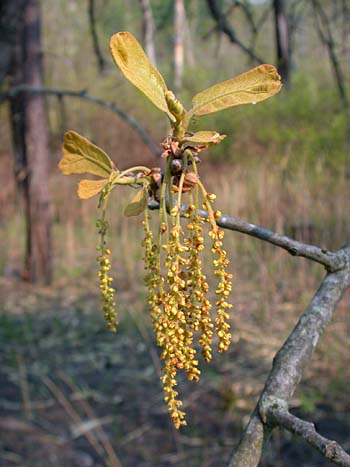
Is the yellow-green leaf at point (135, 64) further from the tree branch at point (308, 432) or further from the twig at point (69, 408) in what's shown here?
the twig at point (69, 408)

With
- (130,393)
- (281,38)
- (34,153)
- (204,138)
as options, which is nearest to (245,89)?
(204,138)

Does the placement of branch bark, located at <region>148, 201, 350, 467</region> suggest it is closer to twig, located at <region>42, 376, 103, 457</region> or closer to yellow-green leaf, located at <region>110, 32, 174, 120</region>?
yellow-green leaf, located at <region>110, 32, 174, 120</region>

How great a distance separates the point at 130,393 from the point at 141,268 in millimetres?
1583

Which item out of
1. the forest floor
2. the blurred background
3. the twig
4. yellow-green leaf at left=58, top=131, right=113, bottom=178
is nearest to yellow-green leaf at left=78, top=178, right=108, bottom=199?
yellow-green leaf at left=58, top=131, right=113, bottom=178

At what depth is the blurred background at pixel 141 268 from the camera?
2262mm

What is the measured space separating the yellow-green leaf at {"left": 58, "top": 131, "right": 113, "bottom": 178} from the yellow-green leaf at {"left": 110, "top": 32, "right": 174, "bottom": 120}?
0.26ft

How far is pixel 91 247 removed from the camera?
4805 millimetres

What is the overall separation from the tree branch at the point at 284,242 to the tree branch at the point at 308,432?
16cm

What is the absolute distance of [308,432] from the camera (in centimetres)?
45

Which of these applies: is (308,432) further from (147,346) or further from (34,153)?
(34,153)

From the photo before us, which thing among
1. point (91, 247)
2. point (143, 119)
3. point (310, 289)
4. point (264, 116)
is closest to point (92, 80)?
point (143, 119)

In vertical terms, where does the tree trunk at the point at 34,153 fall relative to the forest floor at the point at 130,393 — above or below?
above

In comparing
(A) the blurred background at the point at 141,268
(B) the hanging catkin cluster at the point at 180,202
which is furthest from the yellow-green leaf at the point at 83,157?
(A) the blurred background at the point at 141,268

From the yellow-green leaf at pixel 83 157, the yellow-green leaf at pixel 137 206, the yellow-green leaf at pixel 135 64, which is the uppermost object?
the yellow-green leaf at pixel 135 64
